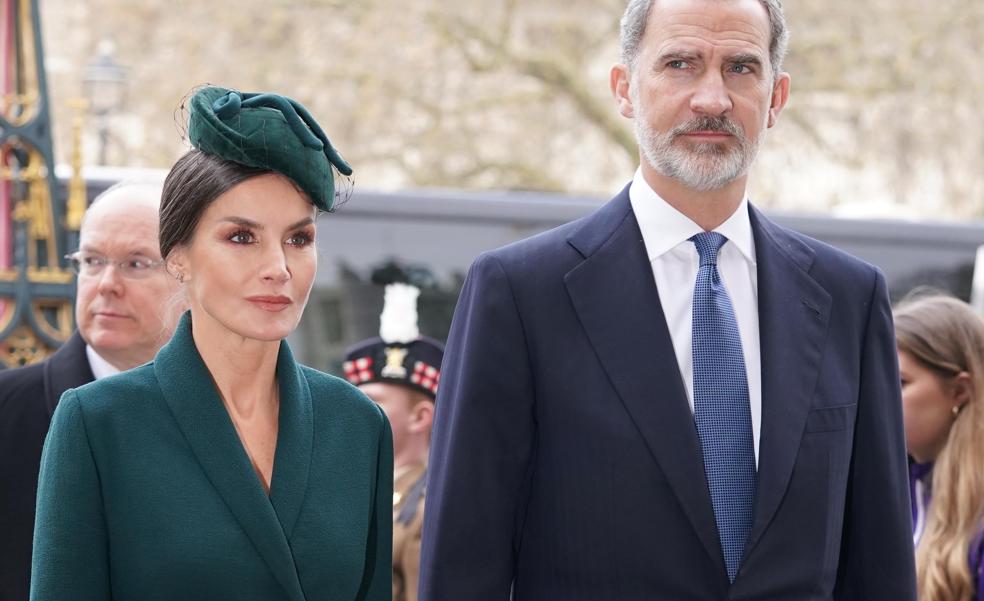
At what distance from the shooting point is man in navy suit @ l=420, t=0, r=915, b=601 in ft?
10.1

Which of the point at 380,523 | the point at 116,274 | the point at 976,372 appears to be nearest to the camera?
the point at 380,523

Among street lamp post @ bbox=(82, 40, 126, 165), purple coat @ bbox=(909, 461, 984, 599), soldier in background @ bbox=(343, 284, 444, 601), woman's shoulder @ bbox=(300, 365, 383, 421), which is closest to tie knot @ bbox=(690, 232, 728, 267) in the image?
woman's shoulder @ bbox=(300, 365, 383, 421)

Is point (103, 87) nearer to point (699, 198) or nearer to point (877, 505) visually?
point (699, 198)

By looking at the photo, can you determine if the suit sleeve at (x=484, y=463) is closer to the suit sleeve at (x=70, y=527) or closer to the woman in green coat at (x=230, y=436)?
the woman in green coat at (x=230, y=436)

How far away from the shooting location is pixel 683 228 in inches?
130

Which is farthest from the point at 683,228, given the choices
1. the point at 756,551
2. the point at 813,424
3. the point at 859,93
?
the point at 859,93

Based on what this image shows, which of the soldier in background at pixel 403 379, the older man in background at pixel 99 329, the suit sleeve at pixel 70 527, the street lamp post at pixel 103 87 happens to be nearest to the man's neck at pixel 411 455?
the soldier in background at pixel 403 379

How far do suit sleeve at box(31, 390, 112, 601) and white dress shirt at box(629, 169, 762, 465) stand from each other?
3.89 feet

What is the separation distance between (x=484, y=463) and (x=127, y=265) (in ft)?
4.23

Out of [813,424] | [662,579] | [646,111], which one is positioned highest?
[646,111]

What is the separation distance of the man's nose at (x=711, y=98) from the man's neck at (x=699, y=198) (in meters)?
0.15

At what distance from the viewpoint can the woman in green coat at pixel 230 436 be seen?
2.62m

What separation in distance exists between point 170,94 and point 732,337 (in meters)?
12.7

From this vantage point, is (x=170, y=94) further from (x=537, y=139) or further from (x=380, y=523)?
(x=380, y=523)
